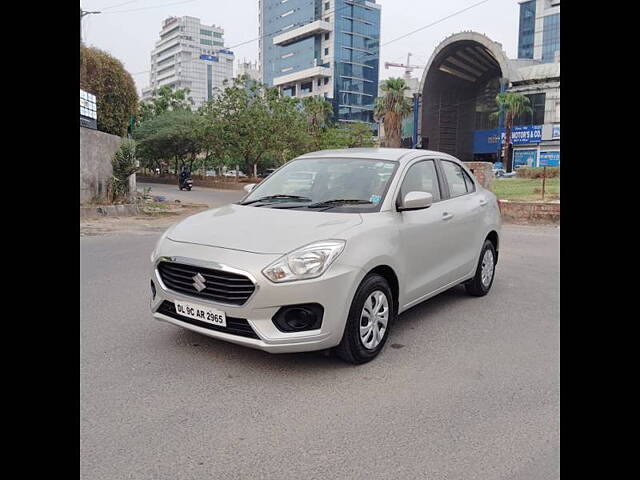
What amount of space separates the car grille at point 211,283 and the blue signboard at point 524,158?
53.6 metres

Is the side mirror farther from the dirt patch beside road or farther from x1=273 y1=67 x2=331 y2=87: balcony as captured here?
x1=273 y1=67 x2=331 y2=87: balcony

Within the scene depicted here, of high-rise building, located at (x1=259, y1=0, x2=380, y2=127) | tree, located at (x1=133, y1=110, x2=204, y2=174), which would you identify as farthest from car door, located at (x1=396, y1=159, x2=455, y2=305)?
high-rise building, located at (x1=259, y1=0, x2=380, y2=127)

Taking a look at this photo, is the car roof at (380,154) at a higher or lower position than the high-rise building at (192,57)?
lower

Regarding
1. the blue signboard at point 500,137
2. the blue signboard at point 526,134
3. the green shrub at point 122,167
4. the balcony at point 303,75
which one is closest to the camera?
the green shrub at point 122,167

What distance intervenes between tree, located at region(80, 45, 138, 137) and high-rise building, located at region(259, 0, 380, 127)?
291 ft

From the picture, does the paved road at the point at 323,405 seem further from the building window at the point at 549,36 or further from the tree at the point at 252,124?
the building window at the point at 549,36

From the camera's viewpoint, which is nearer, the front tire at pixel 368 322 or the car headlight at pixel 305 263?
the car headlight at pixel 305 263

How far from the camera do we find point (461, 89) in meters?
64.0

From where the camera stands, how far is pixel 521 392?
3.77m

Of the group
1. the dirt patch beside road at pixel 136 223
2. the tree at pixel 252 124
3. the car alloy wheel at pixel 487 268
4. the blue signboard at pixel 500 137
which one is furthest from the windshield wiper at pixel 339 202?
the blue signboard at pixel 500 137

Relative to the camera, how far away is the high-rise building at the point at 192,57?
157 metres

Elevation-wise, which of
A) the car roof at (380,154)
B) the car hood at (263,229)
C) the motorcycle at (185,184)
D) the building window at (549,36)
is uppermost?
the building window at (549,36)
